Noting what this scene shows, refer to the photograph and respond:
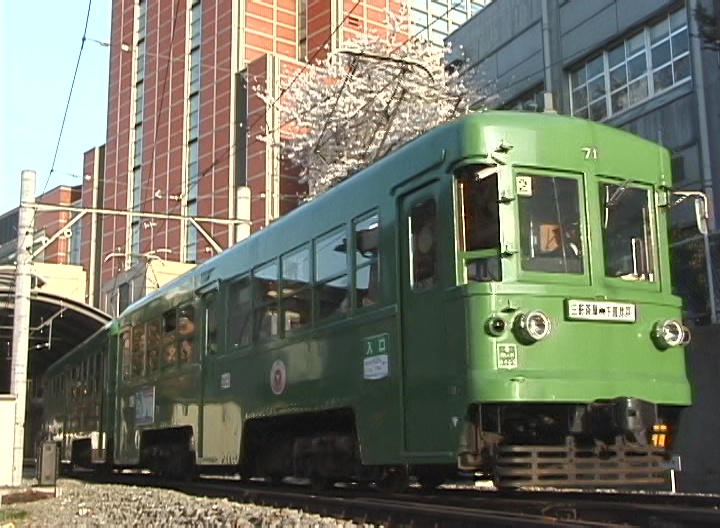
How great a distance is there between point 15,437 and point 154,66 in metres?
44.4

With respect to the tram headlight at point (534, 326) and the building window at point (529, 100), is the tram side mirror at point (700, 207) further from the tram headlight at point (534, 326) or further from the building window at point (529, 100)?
the building window at point (529, 100)

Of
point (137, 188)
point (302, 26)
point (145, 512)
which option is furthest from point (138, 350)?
point (137, 188)

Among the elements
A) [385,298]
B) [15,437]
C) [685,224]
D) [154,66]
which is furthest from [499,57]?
[154,66]

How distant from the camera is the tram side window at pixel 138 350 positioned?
14.8m

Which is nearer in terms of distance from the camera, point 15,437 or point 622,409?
point 622,409

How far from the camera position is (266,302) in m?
10.3

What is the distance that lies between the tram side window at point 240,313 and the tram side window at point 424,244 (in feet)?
10.7

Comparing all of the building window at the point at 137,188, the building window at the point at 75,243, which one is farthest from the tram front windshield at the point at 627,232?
the building window at the point at 75,243

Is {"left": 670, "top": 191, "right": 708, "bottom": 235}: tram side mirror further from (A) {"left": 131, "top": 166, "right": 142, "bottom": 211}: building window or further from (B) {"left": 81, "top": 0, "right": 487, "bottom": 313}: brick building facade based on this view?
(A) {"left": 131, "top": 166, "right": 142, "bottom": 211}: building window

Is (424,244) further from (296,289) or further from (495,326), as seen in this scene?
(296,289)

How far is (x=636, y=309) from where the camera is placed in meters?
7.66

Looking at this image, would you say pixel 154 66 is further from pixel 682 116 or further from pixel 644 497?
pixel 644 497

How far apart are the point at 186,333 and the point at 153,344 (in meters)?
→ 1.78

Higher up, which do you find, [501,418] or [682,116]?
[682,116]
